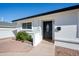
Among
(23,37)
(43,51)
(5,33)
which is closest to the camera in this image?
(43,51)

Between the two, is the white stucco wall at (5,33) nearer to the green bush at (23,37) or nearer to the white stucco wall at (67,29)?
the green bush at (23,37)

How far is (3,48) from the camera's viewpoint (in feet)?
29.1

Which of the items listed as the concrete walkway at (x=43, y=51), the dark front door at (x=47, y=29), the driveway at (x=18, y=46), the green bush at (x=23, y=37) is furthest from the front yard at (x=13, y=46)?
the dark front door at (x=47, y=29)

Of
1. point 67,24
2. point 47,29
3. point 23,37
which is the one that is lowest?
point 23,37

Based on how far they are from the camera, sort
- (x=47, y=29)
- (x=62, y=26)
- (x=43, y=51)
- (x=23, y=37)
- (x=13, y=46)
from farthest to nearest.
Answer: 1. (x=47, y=29)
2. (x=23, y=37)
3. (x=13, y=46)
4. (x=62, y=26)
5. (x=43, y=51)

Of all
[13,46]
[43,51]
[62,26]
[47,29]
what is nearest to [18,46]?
[13,46]

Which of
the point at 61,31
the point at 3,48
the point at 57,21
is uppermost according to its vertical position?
the point at 57,21

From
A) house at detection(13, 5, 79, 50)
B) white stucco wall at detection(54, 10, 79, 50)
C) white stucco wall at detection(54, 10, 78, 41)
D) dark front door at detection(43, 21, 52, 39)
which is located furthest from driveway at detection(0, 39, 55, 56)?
dark front door at detection(43, 21, 52, 39)

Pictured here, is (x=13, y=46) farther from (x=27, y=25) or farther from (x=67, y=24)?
(x=67, y=24)

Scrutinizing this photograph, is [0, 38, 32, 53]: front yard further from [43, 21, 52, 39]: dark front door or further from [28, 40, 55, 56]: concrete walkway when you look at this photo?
[43, 21, 52, 39]: dark front door

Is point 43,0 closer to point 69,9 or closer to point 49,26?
point 69,9

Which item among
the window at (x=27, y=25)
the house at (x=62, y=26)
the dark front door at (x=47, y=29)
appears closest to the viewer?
the house at (x=62, y=26)

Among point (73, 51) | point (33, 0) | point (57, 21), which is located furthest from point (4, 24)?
point (73, 51)

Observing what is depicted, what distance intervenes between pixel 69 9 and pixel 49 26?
361cm
